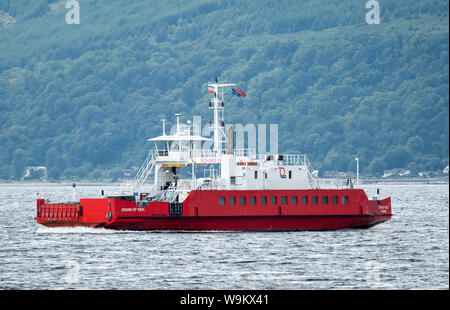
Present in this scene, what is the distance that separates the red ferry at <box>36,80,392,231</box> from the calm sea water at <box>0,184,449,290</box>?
2.30 ft

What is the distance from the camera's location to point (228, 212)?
5072cm

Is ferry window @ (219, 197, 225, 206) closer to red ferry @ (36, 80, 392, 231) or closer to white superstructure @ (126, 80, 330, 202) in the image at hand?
red ferry @ (36, 80, 392, 231)

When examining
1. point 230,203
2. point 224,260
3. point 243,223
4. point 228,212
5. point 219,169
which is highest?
point 219,169

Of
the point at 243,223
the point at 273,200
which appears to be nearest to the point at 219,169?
the point at 243,223

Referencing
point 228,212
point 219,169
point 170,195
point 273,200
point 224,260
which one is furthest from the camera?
point 219,169

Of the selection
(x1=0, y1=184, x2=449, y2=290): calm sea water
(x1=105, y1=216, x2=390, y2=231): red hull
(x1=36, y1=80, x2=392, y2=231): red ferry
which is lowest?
(x1=0, y1=184, x2=449, y2=290): calm sea water

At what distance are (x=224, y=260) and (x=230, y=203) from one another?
920 cm

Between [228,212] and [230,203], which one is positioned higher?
[230,203]

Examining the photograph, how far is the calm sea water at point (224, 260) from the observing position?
36.1m

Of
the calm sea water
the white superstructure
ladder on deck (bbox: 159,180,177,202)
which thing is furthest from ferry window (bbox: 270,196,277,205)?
ladder on deck (bbox: 159,180,177,202)

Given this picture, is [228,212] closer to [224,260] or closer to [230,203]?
[230,203]

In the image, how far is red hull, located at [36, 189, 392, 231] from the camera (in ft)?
165

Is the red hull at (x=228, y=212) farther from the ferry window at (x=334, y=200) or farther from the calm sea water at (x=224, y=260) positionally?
the calm sea water at (x=224, y=260)
